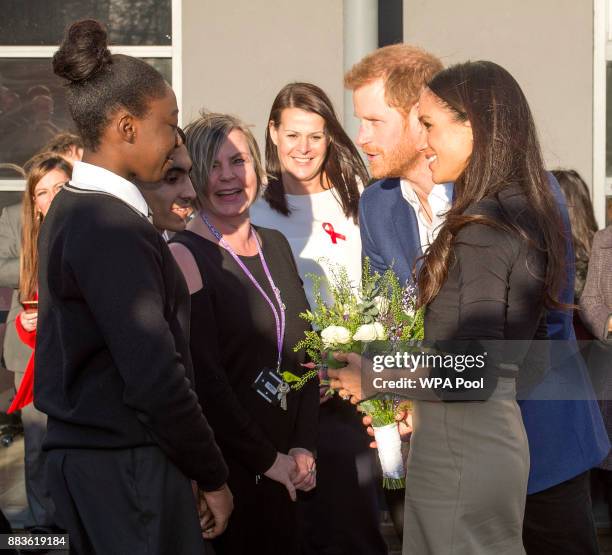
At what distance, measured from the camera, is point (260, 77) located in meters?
6.02

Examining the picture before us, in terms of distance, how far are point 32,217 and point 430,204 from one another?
216cm

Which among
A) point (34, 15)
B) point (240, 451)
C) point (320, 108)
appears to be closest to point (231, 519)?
point (240, 451)

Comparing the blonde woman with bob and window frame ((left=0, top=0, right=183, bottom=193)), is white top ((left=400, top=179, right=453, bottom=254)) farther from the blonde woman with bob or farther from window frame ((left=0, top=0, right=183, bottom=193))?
window frame ((left=0, top=0, right=183, bottom=193))

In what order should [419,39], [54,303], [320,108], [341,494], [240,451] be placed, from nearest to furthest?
[54,303] → [240,451] → [341,494] → [320,108] → [419,39]

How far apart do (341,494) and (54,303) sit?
7.37 feet

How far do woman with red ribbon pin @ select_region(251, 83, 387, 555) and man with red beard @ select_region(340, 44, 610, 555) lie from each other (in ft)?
0.61

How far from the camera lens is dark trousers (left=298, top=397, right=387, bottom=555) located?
441cm

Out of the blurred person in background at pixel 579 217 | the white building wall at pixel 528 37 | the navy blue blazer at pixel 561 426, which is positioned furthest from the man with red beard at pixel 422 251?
the white building wall at pixel 528 37

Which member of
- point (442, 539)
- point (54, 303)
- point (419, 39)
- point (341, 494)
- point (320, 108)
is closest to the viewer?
point (54, 303)

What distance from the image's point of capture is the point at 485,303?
262 centimetres

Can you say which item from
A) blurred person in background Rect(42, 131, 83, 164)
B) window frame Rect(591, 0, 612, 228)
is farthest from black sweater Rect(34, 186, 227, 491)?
window frame Rect(591, 0, 612, 228)

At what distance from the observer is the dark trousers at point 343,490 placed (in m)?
4.41

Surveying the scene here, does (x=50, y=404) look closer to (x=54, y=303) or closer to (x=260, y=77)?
(x=54, y=303)

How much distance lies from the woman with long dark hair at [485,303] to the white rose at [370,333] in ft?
1.56
